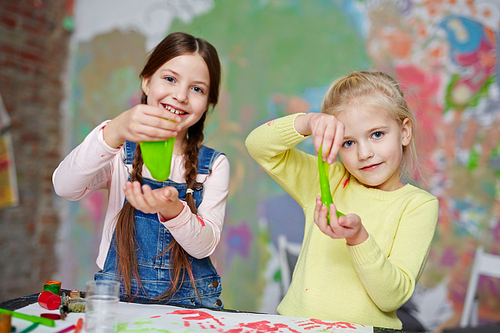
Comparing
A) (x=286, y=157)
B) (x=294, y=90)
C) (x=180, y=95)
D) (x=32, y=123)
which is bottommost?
(x=286, y=157)

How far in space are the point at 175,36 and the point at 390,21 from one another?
1.63 metres

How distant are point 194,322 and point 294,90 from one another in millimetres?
1923

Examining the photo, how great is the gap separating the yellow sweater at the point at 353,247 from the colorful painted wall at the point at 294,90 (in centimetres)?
109

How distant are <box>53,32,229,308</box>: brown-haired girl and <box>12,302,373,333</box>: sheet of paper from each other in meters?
0.12

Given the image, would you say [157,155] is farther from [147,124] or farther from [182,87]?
[182,87]

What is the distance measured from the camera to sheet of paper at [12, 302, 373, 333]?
0.79 metres

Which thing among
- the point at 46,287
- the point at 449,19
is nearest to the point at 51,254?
the point at 46,287

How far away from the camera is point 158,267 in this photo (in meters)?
1.15

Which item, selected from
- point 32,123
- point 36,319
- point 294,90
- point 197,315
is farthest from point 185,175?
point 32,123

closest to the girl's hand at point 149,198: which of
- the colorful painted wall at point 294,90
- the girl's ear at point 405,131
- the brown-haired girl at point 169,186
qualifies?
the brown-haired girl at point 169,186

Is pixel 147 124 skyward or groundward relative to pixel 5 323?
skyward

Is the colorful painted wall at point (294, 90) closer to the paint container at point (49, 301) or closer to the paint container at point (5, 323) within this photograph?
the paint container at point (49, 301)

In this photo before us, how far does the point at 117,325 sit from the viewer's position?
2.56ft

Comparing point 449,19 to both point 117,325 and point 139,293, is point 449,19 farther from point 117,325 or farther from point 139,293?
point 117,325
